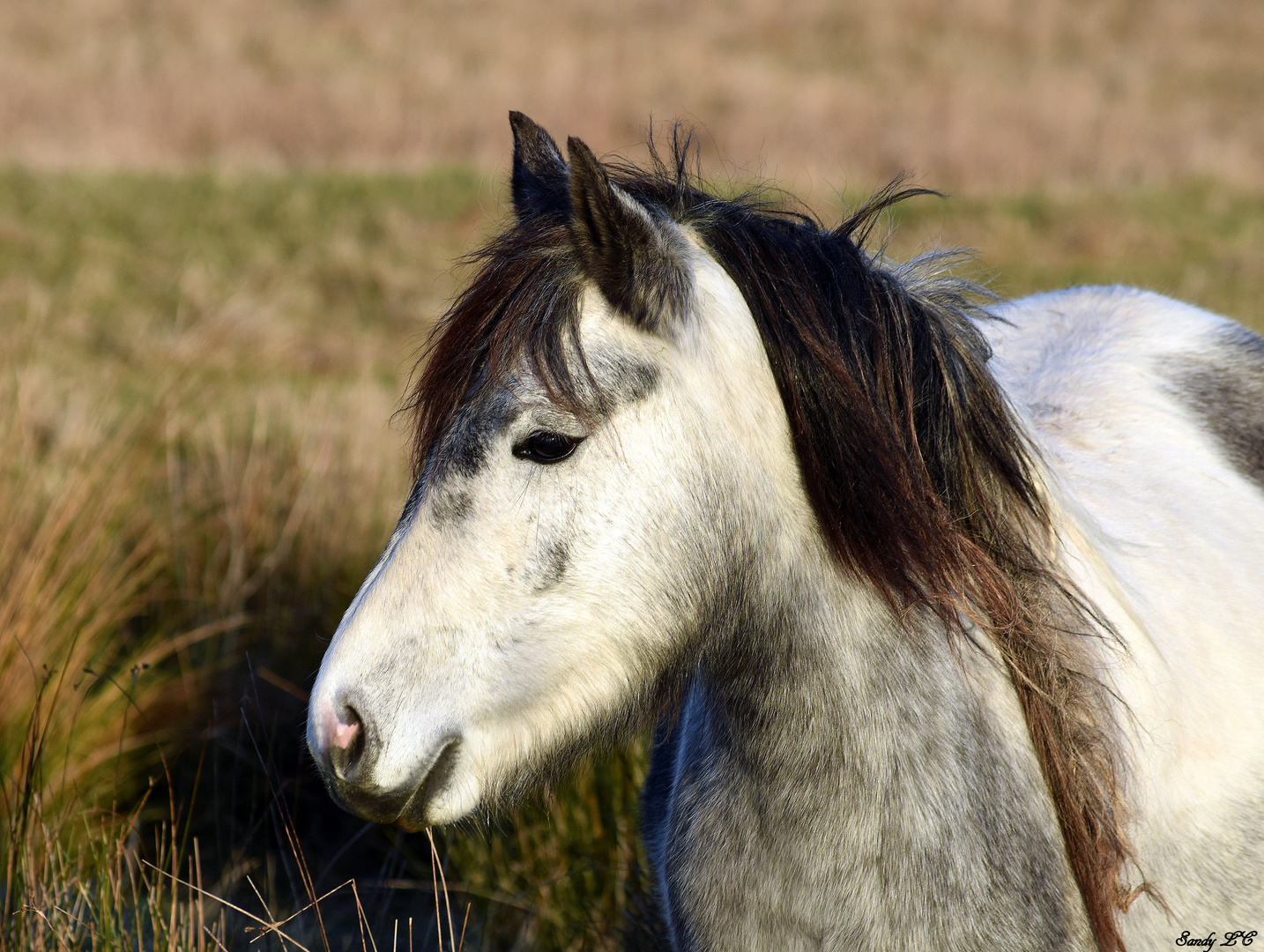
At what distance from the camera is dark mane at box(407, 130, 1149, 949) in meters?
1.56

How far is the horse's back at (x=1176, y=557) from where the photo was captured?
171cm

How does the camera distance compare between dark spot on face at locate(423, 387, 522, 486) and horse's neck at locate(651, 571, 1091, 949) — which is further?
horse's neck at locate(651, 571, 1091, 949)

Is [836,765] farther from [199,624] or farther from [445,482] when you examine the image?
[199,624]

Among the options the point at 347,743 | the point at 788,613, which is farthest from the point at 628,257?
the point at 347,743

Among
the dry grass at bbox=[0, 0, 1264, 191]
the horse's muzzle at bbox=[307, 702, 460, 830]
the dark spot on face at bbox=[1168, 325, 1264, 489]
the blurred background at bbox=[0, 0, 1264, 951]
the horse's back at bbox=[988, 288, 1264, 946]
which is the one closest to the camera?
the horse's muzzle at bbox=[307, 702, 460, 830]

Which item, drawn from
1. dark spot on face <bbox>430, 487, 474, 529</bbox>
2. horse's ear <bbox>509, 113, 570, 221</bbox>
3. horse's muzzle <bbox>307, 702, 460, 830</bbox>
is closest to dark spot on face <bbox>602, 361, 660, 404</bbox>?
dark spot on face <bbox>430, 487, 474, 529</bbox>

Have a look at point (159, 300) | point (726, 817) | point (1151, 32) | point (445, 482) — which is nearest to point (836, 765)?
point (726, 817)

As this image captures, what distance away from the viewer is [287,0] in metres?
21.8

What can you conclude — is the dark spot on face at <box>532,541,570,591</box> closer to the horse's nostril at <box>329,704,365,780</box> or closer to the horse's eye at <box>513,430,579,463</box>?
the horse's eye at <box>513,430,579,463</box>

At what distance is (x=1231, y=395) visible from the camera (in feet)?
8.21

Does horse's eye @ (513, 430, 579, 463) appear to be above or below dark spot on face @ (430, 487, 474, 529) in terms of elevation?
above

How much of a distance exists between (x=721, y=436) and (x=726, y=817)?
2.16ft

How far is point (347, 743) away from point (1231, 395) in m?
2.11

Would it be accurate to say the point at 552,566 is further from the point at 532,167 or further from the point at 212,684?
the point at 212,684
